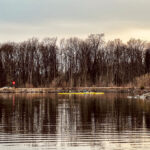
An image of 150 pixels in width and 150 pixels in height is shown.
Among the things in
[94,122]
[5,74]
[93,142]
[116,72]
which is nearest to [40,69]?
[5,74]

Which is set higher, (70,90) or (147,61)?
(147,61)

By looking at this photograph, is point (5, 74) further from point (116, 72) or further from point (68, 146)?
point (68, 146)

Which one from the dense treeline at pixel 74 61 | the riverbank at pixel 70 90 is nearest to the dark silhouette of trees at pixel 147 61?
the dense treeline at pixel 74 61

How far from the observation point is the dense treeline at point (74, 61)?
99938mm

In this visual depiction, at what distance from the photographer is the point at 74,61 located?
102 m

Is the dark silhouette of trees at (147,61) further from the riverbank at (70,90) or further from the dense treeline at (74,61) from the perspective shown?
the riverbank at (70,90)

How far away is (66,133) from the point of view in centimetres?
1995

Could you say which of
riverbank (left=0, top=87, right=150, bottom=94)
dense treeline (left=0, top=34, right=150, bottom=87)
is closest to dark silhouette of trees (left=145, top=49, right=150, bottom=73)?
dense treeline (left=0, top=34, right=150, bottom=87)

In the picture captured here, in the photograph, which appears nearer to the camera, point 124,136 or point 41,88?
point 124,136

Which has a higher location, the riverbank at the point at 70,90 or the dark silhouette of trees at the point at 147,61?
the dark silhouette of trees at the point at 147,61

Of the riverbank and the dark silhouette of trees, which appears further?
the dark silhouette of trees

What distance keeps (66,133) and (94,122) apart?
527cm

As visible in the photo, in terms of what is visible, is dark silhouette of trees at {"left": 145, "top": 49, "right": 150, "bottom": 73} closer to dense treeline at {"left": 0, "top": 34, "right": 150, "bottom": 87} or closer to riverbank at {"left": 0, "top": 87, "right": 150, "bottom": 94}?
dense treeline at {"left": 0, "top": 34, "right": 150, "bottom": 87}

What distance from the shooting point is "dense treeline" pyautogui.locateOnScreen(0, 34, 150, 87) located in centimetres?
9994
